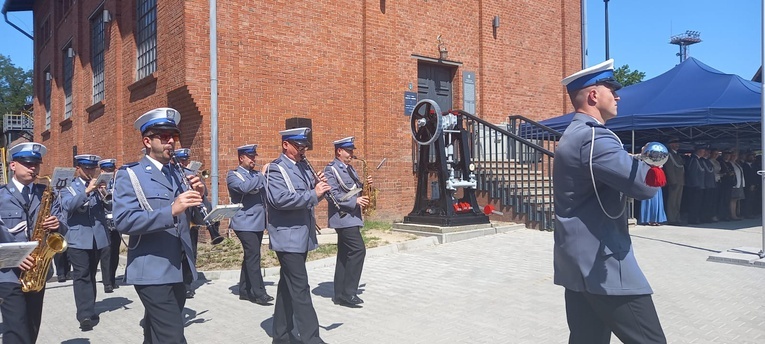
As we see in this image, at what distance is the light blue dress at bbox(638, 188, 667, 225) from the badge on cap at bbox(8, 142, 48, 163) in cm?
1310

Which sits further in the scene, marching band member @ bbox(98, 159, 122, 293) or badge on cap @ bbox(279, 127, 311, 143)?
marching band member @ bbox(98, 159, 122, 293)

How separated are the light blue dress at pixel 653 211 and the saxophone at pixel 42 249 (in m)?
13.0

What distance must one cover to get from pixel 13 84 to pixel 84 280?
2695 inches

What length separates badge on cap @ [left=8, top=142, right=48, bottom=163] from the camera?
15.8 ft

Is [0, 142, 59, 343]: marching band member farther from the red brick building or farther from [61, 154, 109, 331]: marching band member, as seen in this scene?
the red brick building

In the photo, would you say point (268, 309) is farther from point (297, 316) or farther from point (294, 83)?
point (294, 83)

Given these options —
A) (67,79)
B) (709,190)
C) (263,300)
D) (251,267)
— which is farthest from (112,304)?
(67,79)

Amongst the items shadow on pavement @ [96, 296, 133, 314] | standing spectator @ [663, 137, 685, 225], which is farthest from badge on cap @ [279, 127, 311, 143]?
standing spectator @ [663, 137, 685, 225]

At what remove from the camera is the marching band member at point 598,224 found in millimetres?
2969

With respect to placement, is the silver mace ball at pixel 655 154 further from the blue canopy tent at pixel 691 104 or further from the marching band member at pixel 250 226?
the blue canopy tent at pixel 691 104

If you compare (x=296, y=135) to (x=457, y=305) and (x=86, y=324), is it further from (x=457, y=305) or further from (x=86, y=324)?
(x=86, y=324)

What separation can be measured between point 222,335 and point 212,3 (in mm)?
7622

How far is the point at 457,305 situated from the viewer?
6773mm

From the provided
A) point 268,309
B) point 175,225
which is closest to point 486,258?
point 268,309
